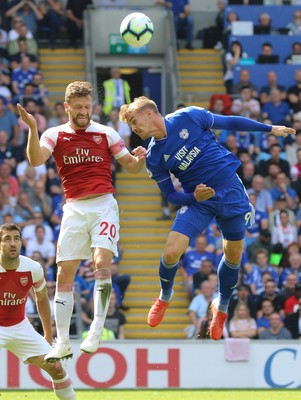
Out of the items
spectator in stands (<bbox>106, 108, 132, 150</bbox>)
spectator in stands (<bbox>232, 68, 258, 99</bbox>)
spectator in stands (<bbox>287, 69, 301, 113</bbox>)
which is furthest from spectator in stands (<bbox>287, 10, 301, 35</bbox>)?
spectator in stands (<bbox>106, 108, 132, 150</bbox>)

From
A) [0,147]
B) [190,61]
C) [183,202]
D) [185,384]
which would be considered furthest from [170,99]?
[183,202]

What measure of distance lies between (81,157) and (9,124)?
31.1 ft

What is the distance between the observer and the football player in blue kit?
12.9 metres

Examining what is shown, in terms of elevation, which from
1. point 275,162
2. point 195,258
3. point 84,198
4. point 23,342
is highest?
point 84,198

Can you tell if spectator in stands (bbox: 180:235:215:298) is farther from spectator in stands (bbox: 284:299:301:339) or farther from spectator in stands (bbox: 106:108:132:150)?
spectator in stands (bbox: 106:108:132:150)

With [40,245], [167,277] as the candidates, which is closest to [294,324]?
[40,245]

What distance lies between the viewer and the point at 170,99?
25.5 meters

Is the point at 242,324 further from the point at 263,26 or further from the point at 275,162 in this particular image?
the point at 263,26

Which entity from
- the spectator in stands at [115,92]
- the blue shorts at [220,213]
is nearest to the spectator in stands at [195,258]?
the spectator in stands at [115,92]

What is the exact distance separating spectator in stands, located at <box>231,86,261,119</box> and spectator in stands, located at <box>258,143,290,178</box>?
108cm

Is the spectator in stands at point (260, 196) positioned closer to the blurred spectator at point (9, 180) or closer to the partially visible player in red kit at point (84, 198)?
the blurred spectator at point (9, 180)

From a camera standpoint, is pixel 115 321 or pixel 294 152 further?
pixel 294 152

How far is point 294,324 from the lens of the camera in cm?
1977

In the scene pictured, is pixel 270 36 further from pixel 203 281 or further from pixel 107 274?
pixel 107 274
